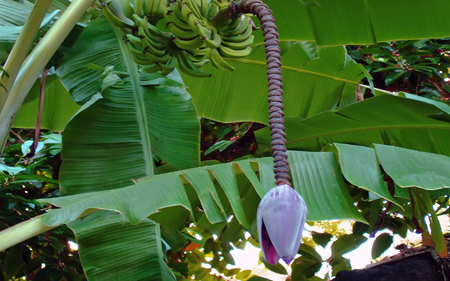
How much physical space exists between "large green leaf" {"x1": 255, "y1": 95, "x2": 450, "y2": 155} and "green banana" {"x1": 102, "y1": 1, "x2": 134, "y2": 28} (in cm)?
58

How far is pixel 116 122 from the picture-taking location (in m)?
1.12

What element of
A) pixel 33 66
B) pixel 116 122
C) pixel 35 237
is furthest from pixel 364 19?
pixel 35 237

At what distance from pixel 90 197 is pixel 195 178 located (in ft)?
0.61

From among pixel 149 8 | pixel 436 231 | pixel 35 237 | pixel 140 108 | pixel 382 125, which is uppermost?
pixel 149 8

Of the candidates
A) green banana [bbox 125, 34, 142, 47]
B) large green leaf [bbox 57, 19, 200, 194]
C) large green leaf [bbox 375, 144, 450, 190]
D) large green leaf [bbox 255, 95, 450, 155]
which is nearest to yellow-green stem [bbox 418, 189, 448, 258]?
large green leaf [bbox 255, 95, 450, 155]

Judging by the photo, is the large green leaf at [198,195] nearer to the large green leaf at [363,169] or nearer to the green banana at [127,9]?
the large green leaf at [363,169]

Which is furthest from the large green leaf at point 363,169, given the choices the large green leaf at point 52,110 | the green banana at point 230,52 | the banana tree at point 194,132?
the large green leaf at point 52,110

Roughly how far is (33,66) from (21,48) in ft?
0.14

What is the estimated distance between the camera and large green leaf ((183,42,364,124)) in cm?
153

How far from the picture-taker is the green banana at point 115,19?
955 millimetres

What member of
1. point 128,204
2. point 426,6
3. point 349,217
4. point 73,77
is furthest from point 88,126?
point 426,6

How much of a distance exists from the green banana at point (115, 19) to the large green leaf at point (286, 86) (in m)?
0.55

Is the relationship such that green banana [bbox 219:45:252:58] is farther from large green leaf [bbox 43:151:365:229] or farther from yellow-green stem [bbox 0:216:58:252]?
yellow-green stem [bbox 0:216:58:252]

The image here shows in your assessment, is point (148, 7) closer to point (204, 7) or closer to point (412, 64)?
point (204, 7)
